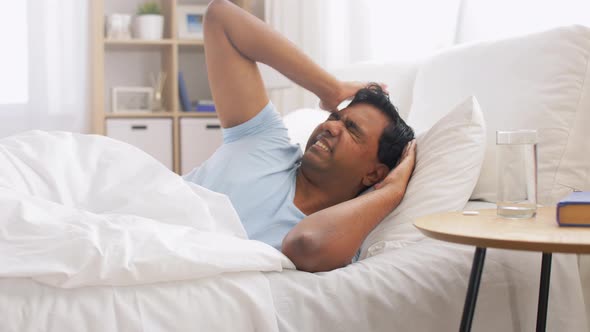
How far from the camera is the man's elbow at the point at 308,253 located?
1.34 m

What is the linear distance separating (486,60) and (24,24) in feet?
9.24

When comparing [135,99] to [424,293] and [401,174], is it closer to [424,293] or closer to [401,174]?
[401,174]

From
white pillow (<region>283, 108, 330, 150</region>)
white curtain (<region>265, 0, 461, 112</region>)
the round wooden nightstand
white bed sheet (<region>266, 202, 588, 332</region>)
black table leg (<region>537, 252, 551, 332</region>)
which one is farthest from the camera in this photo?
white curtain (<region>265, 0, 461, 112</region>)

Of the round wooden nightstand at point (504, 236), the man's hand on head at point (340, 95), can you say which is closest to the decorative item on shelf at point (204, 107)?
the man's hand on head at point (340, 95)

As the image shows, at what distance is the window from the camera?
3811mm

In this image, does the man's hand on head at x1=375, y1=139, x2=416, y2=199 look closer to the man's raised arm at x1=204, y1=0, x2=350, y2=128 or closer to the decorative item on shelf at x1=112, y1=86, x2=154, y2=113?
the man's raised arm at x1=204, y1=0, x2=350, y2=128

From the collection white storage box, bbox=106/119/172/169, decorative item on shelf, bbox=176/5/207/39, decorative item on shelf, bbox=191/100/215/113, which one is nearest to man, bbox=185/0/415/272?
white storage box, bbox=106/119/172/169

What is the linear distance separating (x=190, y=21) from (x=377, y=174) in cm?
262

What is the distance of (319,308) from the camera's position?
3.96 feet

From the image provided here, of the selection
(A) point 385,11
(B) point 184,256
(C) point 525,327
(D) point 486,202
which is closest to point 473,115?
(D) point 486,202

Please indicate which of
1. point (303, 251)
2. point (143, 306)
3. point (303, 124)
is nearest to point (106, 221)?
point (143, 306)

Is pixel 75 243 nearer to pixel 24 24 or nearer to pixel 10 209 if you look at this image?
pixel 10 209

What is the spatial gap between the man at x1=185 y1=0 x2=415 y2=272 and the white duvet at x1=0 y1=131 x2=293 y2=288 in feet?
0.65

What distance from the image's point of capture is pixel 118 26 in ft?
12.8
